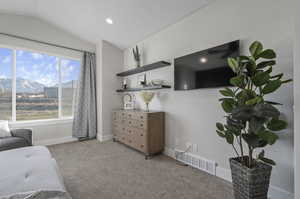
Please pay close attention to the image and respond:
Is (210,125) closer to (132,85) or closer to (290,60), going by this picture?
(290,60)

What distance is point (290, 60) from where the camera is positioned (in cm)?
154

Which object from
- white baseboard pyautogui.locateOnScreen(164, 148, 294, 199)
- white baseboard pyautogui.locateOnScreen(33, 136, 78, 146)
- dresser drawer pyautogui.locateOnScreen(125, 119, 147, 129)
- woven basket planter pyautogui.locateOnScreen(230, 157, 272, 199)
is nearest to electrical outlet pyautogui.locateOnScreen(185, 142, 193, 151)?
white baseboard pyautogui.locateOnScreen(164, 148, 294, 199)

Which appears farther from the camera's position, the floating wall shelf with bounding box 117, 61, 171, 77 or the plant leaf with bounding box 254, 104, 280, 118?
the floating wall shelf with bounding box 117, 61, 171, 77

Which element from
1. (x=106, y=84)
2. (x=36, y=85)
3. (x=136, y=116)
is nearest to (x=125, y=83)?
(x=106, y=84)

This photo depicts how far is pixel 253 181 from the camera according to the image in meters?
1.37

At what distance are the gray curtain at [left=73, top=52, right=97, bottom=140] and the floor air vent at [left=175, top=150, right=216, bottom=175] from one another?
2575mm

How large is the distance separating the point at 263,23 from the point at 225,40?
0.44m

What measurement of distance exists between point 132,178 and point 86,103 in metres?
2.67

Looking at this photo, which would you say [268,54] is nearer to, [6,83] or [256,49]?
[256,49]

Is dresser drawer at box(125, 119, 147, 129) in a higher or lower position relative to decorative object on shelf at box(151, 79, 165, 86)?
lower

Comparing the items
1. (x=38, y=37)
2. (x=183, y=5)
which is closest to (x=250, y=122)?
(x=183, y=5)

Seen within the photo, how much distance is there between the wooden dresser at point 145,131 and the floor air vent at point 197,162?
→ 437 millimetres

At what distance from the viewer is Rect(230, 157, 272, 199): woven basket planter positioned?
1.38 meters

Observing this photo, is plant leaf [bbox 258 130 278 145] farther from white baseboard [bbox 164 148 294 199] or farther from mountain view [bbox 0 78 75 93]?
mountain view [bbox 0 78 75 93]
